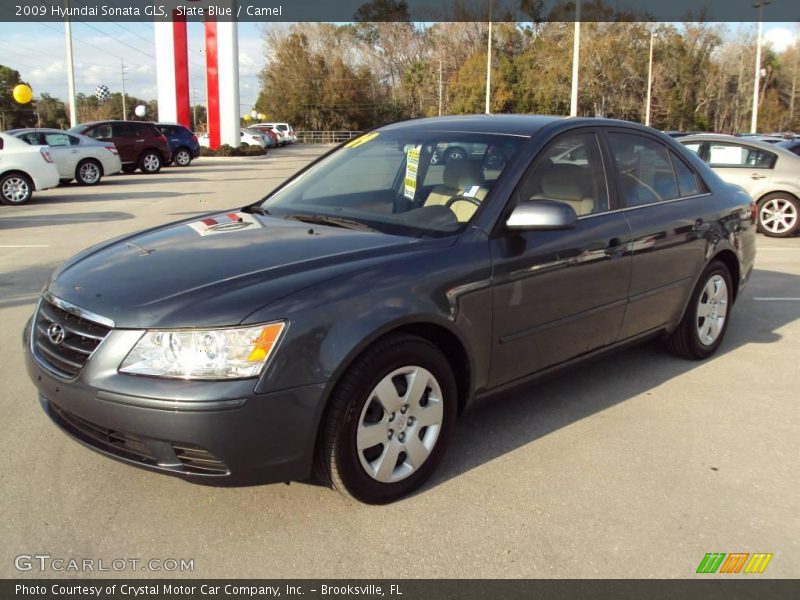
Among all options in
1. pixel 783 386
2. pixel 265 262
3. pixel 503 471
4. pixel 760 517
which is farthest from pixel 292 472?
pixel 783 386

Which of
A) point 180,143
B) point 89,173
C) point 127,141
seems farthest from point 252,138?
point 89,173

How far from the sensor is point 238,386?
9.00 feet

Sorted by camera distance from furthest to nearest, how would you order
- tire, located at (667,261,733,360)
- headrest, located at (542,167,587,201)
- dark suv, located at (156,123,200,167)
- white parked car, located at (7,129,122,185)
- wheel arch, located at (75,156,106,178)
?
dark suv, located at (156,123,200,167)
wheel arch, located at (75,156,106,178)
white parked car, located at (7,129,122,185)
tire, located at (667,261,733,360)
headrest, located at (542,167,587,201)

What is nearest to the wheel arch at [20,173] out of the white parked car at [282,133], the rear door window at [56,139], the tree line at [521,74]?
the rear door window at [56,139]

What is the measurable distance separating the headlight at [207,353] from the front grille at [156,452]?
0.92 feet

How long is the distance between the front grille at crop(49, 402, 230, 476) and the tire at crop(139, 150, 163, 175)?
75.7 ft

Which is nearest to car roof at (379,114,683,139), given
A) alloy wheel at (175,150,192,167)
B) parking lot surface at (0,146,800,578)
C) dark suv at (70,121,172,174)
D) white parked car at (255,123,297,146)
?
parking lot surface at (0,146,800,578)

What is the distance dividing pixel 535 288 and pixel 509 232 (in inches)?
12.9

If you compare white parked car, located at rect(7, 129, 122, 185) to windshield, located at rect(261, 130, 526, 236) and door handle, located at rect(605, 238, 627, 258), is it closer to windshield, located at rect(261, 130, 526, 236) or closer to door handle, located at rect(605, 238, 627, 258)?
windshield, located at rect(261, 130, 526, 236)

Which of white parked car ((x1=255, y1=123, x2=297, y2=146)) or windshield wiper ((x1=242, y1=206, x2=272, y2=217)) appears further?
white parked car ((x1=255, y1=123, x2=297, y2=146))

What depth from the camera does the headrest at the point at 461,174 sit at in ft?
12.9

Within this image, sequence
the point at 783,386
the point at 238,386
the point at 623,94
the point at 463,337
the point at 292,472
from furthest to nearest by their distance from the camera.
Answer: the point at 623,94
the point at 783,386
the point at 463,337
the point at 292,472
the point at 238,386

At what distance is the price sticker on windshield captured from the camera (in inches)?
163

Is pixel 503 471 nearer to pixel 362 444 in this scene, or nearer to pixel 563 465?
pixel 563 465
